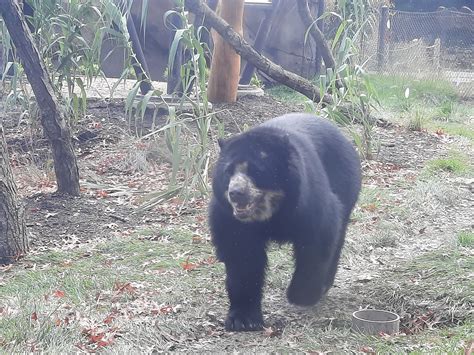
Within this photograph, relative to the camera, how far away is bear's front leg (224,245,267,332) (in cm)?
413

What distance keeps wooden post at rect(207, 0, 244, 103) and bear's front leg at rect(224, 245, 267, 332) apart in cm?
558

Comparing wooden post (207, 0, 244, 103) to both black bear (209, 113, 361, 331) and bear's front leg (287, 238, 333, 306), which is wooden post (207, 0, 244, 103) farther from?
bear's front leg (287, 238, 333, 306)

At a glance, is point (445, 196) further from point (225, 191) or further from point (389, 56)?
point (389, 56)

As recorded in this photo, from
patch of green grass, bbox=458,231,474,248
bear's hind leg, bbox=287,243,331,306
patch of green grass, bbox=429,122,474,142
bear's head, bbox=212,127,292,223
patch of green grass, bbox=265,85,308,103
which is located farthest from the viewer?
patch of green grass, bbox=265,85,308,103

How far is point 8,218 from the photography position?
5.12 m

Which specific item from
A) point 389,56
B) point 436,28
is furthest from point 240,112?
point 436,28

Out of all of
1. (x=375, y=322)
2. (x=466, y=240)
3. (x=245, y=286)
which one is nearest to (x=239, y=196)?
(x=245, y=286)

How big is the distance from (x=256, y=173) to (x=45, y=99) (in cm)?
295

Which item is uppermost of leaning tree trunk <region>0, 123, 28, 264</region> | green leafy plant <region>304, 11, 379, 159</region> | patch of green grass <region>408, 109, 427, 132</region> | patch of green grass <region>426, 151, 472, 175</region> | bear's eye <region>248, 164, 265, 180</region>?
bear's eye <region>248, 164, 265, 180</region>

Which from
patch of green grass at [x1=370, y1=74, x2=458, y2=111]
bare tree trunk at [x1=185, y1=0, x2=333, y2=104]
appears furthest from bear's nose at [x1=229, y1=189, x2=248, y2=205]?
patch of green grass at [x1=370, y1=74, x2=458, y2=111]

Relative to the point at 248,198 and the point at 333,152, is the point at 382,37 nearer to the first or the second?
the point at 333,152

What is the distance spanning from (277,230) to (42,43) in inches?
183

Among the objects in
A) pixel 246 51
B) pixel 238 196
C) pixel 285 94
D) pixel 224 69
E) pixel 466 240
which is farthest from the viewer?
pixel 285 94

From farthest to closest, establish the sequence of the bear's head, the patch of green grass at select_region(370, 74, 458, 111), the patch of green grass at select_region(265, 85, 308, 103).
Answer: the patch of green grass at select_region(370, 74, 458, 111)
the patch of green grass at select_region(265, 85, 308, 103)
the bear's head
